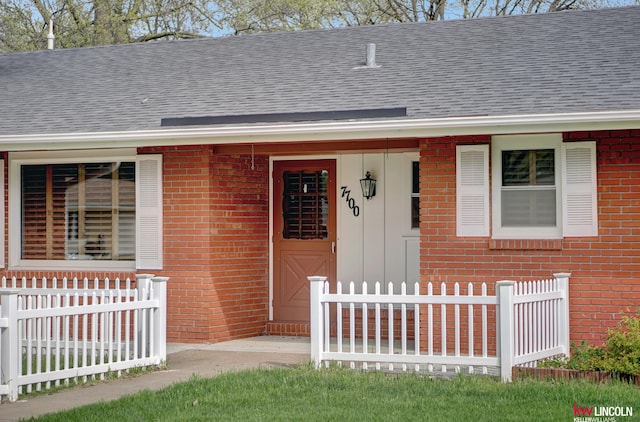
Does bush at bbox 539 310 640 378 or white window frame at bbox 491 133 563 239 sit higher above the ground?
white window frame at bbox 491 133 563 239

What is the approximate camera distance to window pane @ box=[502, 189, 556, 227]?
12.7 metres

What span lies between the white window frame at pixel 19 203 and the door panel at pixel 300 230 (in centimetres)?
214

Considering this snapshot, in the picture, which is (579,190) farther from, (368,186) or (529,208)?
(368,186)

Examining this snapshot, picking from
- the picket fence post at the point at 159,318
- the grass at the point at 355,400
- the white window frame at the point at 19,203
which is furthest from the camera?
the white window frame at the point at 19,203

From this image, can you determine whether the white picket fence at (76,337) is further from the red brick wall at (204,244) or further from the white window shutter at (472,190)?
the white window shutter at (472,190)

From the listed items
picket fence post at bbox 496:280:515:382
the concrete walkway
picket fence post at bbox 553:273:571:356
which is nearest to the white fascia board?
picket fence post at bbox 553:273:571:356

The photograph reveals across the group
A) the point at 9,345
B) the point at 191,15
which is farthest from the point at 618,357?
the point at 191,15

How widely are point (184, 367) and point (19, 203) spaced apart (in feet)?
15.9

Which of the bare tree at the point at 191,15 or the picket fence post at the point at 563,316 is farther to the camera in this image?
the bare tree at the point at 191,15

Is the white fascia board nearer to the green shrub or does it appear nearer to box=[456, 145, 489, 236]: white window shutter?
box=[456, 145, 489, 236]: white window shutter

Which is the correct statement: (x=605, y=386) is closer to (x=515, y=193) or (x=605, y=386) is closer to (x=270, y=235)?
(x=515, y=193)

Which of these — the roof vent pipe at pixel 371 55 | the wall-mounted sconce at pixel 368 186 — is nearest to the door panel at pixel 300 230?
the wall-mounted sconce at pixel 368 186

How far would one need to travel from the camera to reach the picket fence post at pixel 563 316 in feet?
38.5

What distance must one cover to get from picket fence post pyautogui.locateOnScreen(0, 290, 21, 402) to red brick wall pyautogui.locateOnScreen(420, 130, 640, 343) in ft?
18.2
